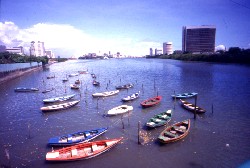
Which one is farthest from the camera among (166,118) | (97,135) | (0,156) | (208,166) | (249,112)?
(249,112)

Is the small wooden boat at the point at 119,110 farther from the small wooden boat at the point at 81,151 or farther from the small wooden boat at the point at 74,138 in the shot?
the small wooden boat at the point at 81,151

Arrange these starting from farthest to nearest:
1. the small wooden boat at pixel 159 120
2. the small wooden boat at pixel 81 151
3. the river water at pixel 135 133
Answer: the small wooden boat at pixel 159 120
the river water at pixel 135 133
the small wooden boat at pixel 81 151

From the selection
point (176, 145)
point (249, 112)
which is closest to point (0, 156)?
point (176, 145)

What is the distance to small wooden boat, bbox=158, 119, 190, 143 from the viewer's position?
3144 cm

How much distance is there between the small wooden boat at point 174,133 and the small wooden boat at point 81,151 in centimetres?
680

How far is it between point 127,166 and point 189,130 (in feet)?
49.4

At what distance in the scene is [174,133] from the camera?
33562mm

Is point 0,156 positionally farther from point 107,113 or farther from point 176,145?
point 176,145

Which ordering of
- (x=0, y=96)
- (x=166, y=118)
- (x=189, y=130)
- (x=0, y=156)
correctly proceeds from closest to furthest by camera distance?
(x=0, y=156), (x=189, y=130), (x=166, y=118), (x=0, y=96)

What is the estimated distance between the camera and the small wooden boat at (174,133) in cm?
3144

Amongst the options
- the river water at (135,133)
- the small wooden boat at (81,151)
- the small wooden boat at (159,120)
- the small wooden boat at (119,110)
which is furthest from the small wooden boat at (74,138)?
the small wooden boat at (119,110)

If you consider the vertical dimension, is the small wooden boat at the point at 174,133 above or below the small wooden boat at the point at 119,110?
below

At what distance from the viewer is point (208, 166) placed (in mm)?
26516

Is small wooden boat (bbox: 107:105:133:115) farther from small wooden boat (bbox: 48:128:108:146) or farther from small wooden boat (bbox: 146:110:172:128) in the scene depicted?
small wooden boat (bbox: 48:128:108:146)
